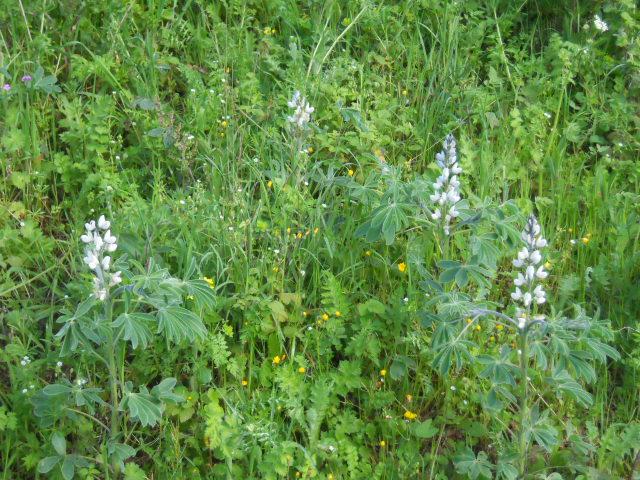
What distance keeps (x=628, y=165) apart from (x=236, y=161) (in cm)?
207

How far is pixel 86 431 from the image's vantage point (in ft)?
11.1

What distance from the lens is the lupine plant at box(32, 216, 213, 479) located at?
9.98 ft

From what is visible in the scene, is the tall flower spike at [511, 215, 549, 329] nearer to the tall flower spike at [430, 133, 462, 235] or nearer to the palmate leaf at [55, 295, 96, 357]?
the tall flower spike at [430, 133, 462, 235]

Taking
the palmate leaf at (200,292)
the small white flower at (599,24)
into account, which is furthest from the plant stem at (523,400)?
the small white flower at (599,24)

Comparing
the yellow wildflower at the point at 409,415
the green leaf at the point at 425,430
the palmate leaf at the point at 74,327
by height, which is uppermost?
the palmate leaf at the point at 74,327

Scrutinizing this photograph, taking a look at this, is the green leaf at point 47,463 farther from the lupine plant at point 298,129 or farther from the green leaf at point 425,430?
the lupine plant at point 298,129

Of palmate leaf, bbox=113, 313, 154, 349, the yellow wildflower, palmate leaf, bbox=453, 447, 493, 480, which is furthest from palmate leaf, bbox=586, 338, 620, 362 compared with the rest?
palmate leaf, bbox=113, 313, 154, 349

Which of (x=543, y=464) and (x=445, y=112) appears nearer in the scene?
(x=543, y=464)

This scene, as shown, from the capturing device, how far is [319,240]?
13.4ft

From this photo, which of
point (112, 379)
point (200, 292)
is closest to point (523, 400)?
point (200, 292)

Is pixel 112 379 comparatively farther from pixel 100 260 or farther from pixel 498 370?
pixel 498 370

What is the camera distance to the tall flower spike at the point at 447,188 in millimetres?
3416

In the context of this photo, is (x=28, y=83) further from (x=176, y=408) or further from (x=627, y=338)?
(x=627, y=338)

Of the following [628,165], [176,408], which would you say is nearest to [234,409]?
[176,408]
